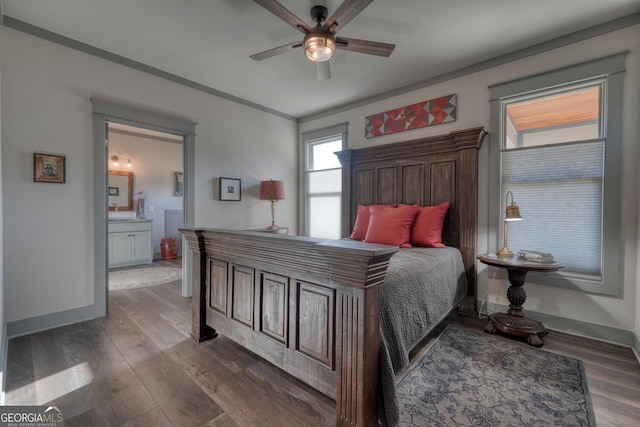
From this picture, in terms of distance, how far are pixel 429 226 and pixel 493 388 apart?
5.13 ft

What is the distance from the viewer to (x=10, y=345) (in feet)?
7.06

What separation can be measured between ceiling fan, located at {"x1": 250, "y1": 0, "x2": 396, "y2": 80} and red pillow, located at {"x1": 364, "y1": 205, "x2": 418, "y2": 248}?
5.20 feet

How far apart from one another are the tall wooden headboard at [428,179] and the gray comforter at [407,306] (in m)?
0.59

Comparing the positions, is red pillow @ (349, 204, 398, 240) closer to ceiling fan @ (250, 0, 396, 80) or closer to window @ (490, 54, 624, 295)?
window @ (490, 54, 624, 295)

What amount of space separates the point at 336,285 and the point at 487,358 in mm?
1561

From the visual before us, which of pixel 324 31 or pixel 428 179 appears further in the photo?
pixel 428 179

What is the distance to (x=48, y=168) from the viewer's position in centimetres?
245

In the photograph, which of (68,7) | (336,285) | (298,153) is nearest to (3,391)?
(336,285)

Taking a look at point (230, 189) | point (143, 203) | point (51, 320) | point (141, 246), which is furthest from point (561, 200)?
point (143, 203)

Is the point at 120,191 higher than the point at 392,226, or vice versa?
the point at 120,191

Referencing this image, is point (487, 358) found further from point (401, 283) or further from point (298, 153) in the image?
point (298, 153)

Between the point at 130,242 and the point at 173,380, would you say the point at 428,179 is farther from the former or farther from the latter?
the point at 130,242

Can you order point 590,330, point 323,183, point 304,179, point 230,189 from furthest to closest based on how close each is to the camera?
1. point 304,179
2. point 323,183
3. point 230,189
4. point 590,330

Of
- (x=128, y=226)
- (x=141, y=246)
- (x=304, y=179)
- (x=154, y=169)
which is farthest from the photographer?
(x=154, y=169)
